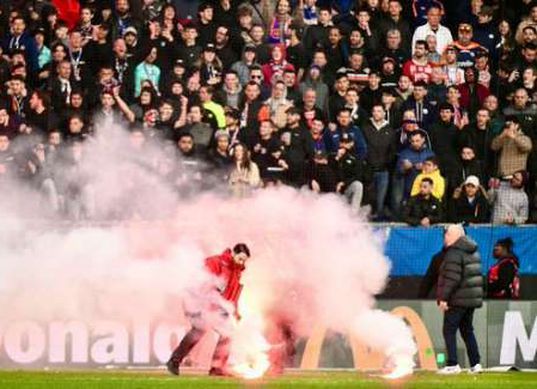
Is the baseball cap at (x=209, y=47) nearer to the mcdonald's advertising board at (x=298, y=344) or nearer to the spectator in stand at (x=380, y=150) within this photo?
the spectator in stand at (x=380, y=150)

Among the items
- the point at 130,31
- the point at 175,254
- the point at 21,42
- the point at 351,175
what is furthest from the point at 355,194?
the point at 21,42

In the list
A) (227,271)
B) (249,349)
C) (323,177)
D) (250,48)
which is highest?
(250,48)

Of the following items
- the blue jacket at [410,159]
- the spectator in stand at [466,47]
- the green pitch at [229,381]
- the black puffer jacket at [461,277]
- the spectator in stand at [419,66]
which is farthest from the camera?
the spectator in stand at [466,47]

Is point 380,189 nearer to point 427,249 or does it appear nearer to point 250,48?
point 427,249

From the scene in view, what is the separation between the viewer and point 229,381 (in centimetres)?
1911

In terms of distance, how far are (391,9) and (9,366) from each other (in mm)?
8155

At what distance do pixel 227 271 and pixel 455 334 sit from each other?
3.46 metres

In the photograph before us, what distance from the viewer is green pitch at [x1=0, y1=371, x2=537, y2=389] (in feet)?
59.1

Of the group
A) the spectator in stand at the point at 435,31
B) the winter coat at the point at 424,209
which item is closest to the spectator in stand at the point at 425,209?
the winter coat at the point at 424,209

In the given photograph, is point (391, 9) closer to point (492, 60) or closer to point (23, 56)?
point (492, 60)

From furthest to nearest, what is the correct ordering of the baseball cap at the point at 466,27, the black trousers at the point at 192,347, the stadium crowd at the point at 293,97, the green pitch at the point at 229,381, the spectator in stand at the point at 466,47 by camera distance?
the baseball cap at the point at 466,27
the spectator in stand at the point at 466,47
the stadium crowd at the point at 293,97
the black trousers at the point at 192,347
the green pitch at the point at 229,381

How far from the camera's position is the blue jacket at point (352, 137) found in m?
22.4

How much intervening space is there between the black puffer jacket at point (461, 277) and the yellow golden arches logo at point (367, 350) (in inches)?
33.4

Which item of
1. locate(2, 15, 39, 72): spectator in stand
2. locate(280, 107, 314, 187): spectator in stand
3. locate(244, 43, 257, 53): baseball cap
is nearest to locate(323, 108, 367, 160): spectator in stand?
→ locate(280, 107, 314, 187): spectator in stand
